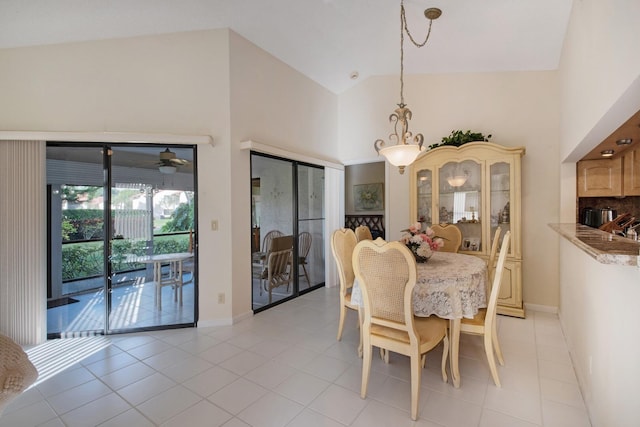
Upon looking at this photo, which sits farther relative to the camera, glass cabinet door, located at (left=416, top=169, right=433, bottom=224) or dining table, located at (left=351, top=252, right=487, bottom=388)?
glass cabinet door, located at (left=416, top=169, right=433, bottom=224)

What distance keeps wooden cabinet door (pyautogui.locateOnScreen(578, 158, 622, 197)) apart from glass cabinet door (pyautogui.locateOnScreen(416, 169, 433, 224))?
1536 millimetres

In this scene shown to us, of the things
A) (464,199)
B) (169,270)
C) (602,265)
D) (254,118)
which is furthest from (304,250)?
(602,265)

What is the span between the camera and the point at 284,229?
14.1 feet

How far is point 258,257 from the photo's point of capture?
381 cm

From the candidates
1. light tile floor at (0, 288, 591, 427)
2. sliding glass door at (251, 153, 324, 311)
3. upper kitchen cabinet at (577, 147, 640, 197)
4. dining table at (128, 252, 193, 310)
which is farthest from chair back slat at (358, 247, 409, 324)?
upper kitchen cabinet at (577, 147, 640, 197)

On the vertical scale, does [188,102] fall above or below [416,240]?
above

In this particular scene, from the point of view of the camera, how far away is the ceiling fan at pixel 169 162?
3.26 metres

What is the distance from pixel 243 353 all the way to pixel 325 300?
68.1 inches

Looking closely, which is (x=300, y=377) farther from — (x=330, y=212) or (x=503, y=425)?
(x=330, y=212)

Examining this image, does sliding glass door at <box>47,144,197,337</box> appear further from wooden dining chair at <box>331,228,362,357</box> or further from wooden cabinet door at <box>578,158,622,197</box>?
Result: wooden cabinet door at <box>578,158,622,197</box>

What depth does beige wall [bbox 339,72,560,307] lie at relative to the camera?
356cm

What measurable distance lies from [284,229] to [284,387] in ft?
7.83

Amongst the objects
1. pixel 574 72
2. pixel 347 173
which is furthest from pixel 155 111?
pixel 347 173

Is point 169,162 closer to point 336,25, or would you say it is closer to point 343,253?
point 343,253
